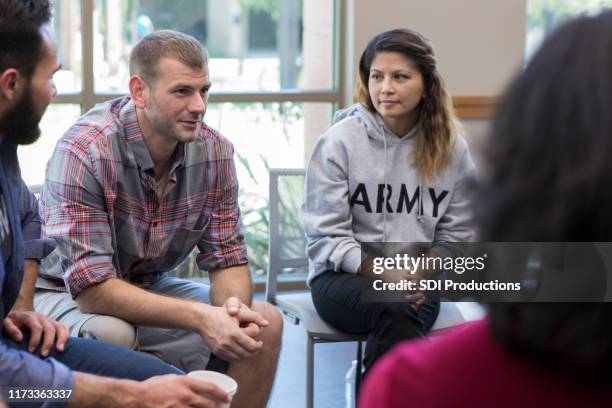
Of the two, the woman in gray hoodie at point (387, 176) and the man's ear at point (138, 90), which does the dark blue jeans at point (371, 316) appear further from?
the man's ear at point (138, 90)

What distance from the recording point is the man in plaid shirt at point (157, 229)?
229 centimetres

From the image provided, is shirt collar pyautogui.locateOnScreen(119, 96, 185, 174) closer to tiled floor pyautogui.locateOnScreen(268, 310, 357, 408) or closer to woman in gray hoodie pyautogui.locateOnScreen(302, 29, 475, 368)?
woman in gray hoodie pyautogui.locateOnScreen(302, 29, 475, 368)

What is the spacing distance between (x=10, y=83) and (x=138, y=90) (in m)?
0.74

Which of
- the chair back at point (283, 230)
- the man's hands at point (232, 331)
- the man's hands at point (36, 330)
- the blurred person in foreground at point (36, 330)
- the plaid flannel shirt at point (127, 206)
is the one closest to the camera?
the blurred person in foreground at point (36, 330)

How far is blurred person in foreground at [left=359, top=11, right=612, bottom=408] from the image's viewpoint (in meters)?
0.66

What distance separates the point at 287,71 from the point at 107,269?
262cm

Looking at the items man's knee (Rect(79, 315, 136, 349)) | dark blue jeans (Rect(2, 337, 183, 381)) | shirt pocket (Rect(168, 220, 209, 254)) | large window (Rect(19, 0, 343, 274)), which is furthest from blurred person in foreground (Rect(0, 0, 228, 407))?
large window (Rect(19, 0, 343, 274))

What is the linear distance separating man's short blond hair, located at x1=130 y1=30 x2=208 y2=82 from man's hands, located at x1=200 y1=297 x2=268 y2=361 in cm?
74

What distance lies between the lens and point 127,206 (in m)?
2.42

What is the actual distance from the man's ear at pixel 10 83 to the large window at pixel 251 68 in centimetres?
256

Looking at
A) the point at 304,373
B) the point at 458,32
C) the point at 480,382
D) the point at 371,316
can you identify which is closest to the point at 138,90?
the point at 371,316

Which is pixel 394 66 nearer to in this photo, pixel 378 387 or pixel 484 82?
pixel 484 82

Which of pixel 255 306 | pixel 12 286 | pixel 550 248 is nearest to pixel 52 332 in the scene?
pixel 12 286

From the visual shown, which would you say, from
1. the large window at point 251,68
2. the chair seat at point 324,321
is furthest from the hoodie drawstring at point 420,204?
the large window at point 251,68
